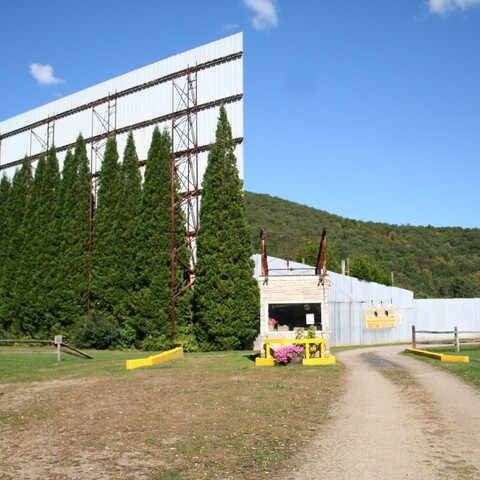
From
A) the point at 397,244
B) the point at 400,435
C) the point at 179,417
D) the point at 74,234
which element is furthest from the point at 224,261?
the point at 397,244

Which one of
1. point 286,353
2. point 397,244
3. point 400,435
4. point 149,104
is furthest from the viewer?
point 397,244

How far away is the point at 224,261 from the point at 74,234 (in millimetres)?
11127

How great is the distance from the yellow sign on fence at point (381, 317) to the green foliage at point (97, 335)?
52.7ft

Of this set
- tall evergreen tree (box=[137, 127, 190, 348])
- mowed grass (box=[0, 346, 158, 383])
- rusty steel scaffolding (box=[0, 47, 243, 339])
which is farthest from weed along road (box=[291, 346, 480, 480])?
rusty steel scaffolding (box=[0, 47, 243, 339])

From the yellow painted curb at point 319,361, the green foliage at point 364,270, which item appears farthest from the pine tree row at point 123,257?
the green foliage at point 364,270

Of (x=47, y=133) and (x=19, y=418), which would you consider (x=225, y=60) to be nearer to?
(x=47, y=133)

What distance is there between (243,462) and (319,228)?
84068 millimetres

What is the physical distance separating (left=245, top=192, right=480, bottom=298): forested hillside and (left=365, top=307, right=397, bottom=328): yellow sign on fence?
29.2 m

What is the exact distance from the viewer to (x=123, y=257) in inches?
1202

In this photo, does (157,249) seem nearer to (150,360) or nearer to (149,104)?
(149,104)

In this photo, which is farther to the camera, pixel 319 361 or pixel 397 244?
pixel 397 244

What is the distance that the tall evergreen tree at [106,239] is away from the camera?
101 feet

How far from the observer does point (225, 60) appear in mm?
29891

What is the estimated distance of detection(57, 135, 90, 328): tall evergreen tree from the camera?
Answer: 32.0 metres
